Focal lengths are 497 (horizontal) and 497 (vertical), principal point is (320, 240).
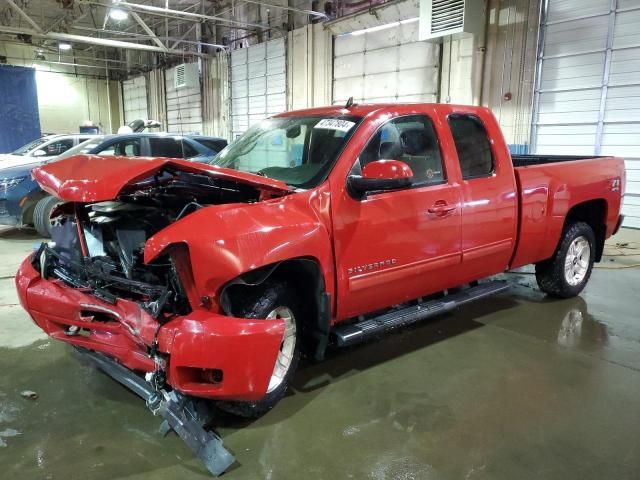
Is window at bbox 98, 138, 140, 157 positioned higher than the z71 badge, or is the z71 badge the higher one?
window at bbox 98, 138, 140, 157

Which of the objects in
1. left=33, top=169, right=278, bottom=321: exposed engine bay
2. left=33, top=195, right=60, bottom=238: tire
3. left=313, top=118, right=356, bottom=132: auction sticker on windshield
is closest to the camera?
left=33, top=169, right=278, bottom=321: exposed engine bay

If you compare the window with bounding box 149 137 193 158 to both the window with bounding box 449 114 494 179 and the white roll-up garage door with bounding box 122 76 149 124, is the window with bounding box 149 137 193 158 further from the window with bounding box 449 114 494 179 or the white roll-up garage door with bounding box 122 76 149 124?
the white roll-up garage door with bounding box 122 76 149 124

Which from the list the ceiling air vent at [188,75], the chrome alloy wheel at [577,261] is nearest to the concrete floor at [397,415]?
the chrome alloy wheel at [577,261]

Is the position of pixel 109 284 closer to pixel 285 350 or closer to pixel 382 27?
pixel 285 350

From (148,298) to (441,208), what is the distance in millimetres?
2012

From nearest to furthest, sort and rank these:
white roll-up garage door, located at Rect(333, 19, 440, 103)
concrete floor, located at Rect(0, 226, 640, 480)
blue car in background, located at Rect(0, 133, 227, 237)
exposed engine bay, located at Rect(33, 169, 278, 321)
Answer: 1. concrete floor, located at Rect(0, 226, 640, 480)
2. exposed engine bay, located at Rect(33, 169, 278, 321)
3. blue car in background, located at Rect(0, 133, 227, 237)
4. white roll-up garage door, located at Rect(333, 19, 440, 103)

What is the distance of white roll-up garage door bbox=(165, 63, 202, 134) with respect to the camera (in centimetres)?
1911

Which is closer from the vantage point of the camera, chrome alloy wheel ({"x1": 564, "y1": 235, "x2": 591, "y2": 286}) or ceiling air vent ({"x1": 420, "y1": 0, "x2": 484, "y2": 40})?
chrome alloy wheel ({"x1": 564, "y1": 235, "x2": 591, "y2": 286})

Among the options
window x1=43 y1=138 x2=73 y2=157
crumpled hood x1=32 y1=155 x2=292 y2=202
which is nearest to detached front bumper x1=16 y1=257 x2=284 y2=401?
crumpled hood x1=32 y1=155 x2=292 y2=202

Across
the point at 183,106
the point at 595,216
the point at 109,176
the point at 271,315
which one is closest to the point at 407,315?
the point at 271,315

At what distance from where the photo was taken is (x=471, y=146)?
387cm

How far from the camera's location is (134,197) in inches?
122

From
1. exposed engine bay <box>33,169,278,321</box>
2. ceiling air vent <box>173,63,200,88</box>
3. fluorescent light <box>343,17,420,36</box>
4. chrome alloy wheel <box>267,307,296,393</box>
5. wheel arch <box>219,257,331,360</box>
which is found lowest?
chrome alloy wheel <box>267,307,296,393</box>

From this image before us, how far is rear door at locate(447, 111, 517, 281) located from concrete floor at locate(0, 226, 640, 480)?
2.24 ft
